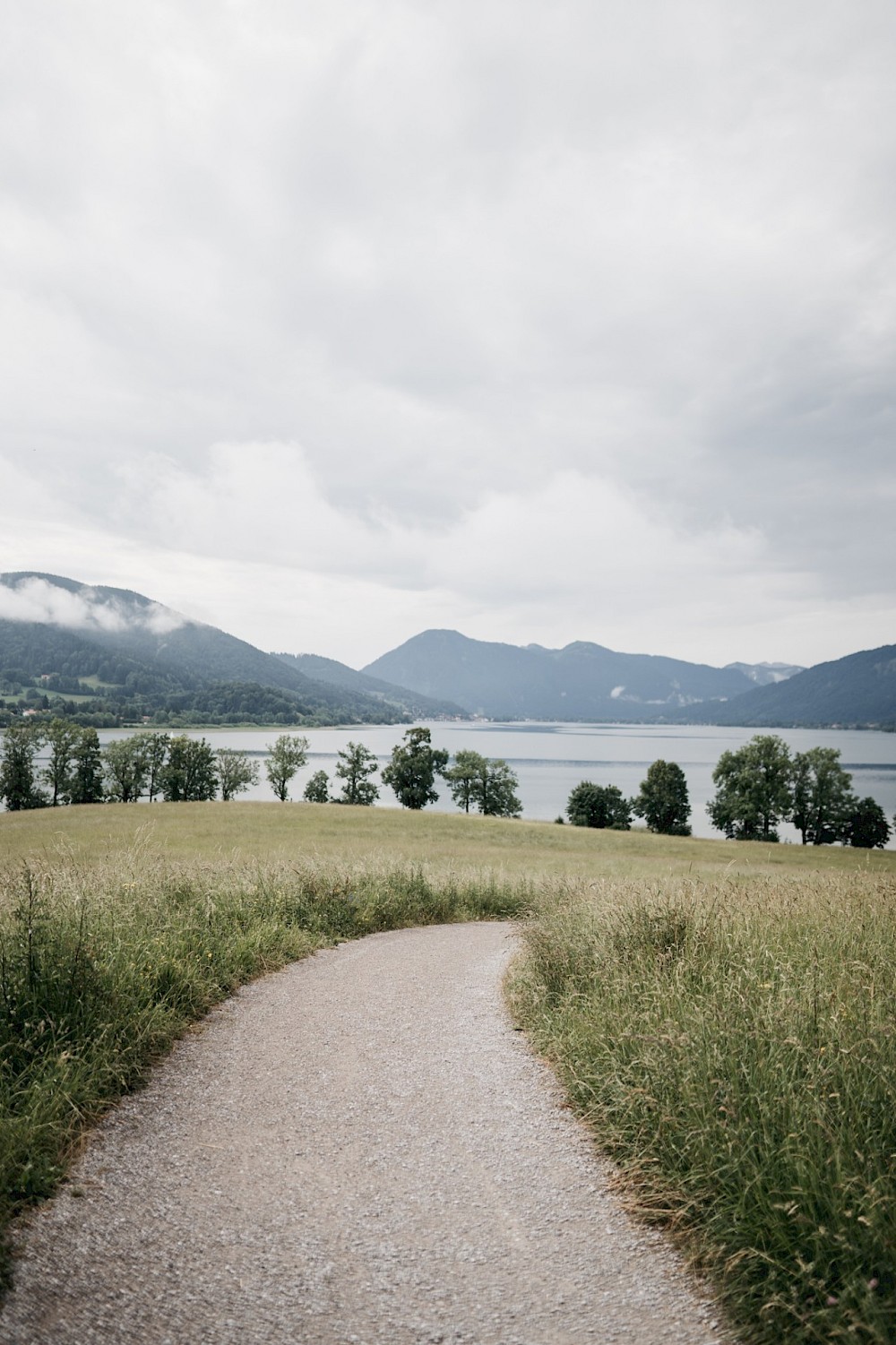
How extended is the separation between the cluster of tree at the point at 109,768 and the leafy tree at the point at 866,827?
188 feet

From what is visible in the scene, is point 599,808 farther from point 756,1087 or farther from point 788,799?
point 756,1087

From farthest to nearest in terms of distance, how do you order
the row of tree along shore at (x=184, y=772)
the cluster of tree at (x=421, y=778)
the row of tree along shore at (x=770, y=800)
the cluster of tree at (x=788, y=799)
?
the cluster of tree at (x=421, y=778), the row of tree along shore at (x=184, y=772), the row of tree along shore at (x=770, y=800), the cluster of tree at (x=788, y=799)

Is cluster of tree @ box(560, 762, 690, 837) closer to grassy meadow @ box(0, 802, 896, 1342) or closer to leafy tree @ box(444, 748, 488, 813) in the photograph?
leafy tree @ box(444, 748, 488, 813)

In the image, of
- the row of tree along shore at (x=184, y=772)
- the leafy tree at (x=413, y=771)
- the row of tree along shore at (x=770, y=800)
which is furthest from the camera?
the leafy tree at (x=413, y=771)

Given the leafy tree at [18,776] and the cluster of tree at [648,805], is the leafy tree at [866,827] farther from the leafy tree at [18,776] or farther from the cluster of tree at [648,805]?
the leafy tree at [18,776]

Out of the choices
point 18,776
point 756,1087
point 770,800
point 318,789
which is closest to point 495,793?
point 318,789

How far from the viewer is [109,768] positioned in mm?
73250

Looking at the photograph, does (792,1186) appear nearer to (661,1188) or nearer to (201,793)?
(661,1188)

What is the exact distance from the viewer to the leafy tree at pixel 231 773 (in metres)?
78.3

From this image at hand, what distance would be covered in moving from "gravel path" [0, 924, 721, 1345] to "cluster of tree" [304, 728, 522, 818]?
67.0 m

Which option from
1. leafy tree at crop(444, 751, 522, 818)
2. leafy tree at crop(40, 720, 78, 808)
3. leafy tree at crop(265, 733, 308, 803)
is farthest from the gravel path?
leafy tree at crop(40, 720, 78, 808)

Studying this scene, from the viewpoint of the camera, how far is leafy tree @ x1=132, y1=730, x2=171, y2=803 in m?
73.8

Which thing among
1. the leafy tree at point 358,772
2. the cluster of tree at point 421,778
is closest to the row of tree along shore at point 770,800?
the cluster of tree at point 421,778

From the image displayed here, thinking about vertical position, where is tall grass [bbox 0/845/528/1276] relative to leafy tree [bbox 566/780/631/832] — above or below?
above
